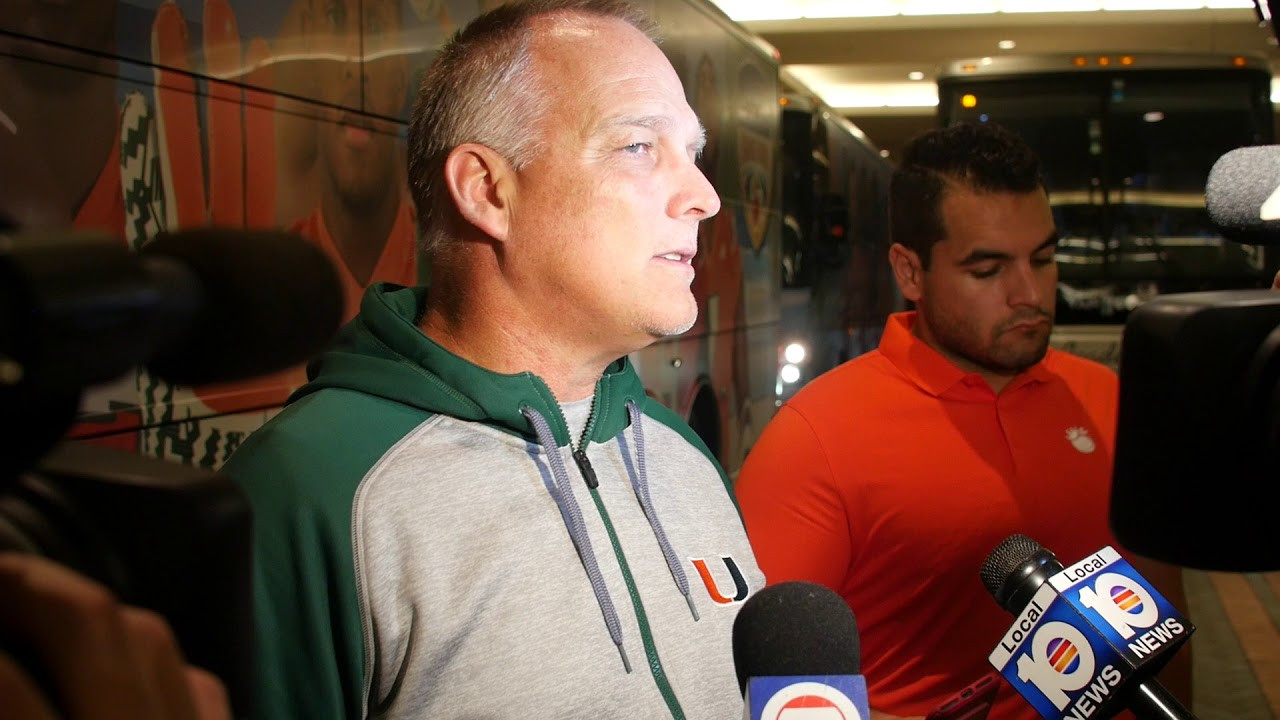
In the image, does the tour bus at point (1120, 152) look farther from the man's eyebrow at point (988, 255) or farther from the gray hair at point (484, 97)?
the gray hair at point (484, 97)

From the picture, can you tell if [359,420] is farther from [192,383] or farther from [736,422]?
[736,422]

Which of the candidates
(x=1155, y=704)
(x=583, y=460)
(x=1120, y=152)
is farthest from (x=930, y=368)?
(x=1120, y=152)

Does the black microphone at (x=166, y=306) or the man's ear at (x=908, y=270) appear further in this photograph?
the man's ear at (x=908, y=270)

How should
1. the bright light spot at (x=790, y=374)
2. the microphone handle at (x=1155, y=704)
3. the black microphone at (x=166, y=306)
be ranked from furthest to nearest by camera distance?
1. the bright light spot at (x=790, y=374)
2. the microphone handle at (x=1155, y=704)
3. the black microphone at (x=166, y=306)

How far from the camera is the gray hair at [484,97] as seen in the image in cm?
175

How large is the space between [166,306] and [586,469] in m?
1.13

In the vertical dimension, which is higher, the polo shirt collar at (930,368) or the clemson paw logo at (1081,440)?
the polo shirt collar at (930,368)

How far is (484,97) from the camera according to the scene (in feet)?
5.77

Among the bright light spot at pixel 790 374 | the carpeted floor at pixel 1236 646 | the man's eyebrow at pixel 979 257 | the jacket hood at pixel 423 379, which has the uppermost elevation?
the man's eyebrow at pixel 979 257

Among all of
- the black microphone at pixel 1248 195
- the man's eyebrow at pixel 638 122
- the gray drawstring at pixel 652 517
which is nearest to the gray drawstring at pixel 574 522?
the gray drawstring at pixel 652 517

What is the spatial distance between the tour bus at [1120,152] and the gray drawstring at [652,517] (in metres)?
6.84

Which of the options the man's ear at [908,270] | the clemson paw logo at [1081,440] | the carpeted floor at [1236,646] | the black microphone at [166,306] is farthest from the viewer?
the carpeted floor at [1236,646]

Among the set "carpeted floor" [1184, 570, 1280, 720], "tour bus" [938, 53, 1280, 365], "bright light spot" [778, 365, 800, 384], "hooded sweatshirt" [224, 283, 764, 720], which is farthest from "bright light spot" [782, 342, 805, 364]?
"hooded sweatshirt" [224, 283, 764, 720]

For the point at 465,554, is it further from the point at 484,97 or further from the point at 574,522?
the point at 484,97
